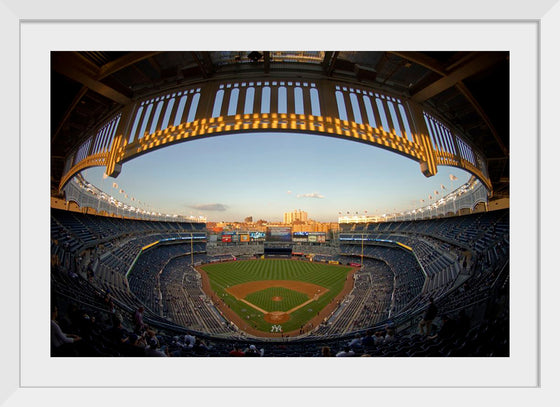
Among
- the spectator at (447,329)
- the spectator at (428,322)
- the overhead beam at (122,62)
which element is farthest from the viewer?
the spectator at (428,322)

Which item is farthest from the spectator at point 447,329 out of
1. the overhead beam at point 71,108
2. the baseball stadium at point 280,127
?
the overhead beam at point 71,108

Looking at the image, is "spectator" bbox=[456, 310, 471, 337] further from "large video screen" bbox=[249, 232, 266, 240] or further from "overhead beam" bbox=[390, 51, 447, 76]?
"large video screen" bbox=[249, 232, 266, 240]

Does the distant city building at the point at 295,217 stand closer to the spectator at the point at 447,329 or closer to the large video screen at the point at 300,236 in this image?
the large video screen at the point at 300,236

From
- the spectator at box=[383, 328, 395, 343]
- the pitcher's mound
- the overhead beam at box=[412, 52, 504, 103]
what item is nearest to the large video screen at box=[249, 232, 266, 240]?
the pitcher's mound

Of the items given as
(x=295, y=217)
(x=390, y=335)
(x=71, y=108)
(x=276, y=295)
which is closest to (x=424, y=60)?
(x=390, y=335)

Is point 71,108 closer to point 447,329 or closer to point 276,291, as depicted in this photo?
point 447,329

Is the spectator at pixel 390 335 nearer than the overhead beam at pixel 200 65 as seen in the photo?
No
